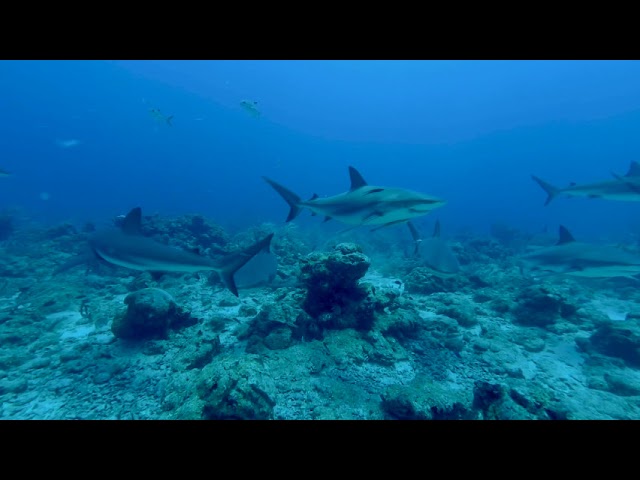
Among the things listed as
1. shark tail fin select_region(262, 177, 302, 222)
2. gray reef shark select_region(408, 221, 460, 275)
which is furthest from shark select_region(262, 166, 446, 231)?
gray reef shark select_region(408, 221, 460, 275)

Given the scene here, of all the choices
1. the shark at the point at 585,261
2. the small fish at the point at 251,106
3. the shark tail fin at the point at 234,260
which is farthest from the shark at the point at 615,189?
the small fish at the point at 251,106

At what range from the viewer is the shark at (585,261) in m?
7.05

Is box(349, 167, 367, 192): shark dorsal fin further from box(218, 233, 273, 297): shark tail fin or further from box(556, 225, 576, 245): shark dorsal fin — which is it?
box(556, 225, 576, 245): shark dorsal fin

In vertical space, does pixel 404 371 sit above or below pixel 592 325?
below

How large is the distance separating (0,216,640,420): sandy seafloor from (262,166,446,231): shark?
1.10 meters

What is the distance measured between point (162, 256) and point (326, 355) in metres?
4.12

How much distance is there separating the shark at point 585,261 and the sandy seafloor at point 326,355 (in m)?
1.39

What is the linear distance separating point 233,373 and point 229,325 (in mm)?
3584

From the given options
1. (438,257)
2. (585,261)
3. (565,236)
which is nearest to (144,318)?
(438,257)

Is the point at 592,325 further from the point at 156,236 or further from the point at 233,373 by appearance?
the point at 156,236
